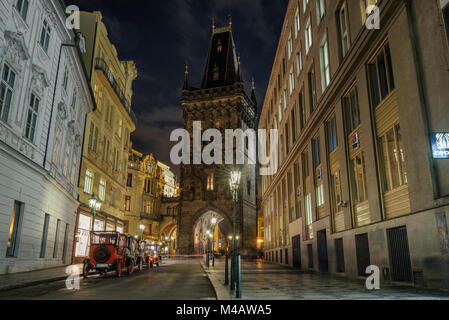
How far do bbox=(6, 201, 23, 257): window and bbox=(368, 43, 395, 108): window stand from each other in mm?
16320

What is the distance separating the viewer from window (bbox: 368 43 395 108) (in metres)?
13.5

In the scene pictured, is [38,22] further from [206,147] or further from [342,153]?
[206,147]

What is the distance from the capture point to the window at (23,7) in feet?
49.4

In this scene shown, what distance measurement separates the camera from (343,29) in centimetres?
1855

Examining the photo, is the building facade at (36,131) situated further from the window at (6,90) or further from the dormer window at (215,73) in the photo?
the dormer window at (215,73)

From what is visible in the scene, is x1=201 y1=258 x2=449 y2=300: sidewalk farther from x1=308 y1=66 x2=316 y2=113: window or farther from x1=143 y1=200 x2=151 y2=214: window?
x1=143 y1=200 x2=151 y2=214: window

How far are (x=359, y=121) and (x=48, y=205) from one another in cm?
1717

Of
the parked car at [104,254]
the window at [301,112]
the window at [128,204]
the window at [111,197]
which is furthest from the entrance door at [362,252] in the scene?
the window at [128,204]

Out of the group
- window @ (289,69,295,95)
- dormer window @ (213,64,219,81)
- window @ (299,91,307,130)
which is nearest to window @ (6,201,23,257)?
window @ (299,91,307,130)

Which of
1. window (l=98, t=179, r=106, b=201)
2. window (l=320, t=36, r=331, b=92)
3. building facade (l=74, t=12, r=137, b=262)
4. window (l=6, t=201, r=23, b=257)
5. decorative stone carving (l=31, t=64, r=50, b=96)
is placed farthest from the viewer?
window (l=98, t=179, r=106, b=201)

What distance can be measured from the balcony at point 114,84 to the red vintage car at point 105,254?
58.7ft
